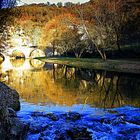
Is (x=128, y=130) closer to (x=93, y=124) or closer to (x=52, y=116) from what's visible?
(x=93, y=124)

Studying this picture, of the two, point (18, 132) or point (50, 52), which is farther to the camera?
point (50, 52)

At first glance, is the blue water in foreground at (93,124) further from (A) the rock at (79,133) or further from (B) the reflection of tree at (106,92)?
(B) the reflection of tree at (106,92)

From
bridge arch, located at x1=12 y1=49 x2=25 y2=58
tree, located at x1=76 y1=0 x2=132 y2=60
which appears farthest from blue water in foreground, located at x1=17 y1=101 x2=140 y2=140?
bridge arch, located at x1=12 y1=49 x2=25 y2=58

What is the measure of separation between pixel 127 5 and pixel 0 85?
2044 inches

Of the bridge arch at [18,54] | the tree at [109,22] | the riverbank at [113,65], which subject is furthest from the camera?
the bridge arch at [18,54]

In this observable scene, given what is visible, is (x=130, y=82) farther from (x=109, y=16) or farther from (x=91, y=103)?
(x=109, y=16)

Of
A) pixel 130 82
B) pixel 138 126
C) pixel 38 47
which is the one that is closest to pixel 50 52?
pixel 38 47

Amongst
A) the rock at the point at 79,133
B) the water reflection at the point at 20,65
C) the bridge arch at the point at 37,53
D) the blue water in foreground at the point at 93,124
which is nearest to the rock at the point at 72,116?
the blue water in foreground at the point at 93,124

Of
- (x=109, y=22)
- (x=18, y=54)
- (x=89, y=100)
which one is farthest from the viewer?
(x=18, y=54)

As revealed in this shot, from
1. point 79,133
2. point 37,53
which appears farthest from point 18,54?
point 79,133

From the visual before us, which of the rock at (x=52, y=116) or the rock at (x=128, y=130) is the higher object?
the rock at (x=128, y=130)

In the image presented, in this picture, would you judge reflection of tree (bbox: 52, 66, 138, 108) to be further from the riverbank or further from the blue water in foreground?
the riverbank

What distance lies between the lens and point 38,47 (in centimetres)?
12669

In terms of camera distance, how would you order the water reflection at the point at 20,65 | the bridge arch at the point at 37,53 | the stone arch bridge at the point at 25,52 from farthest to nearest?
the bridge arch at the point at 37,53 → the stone arch bridge at the point at 25,52 → the water reflection at the point at 20,65
